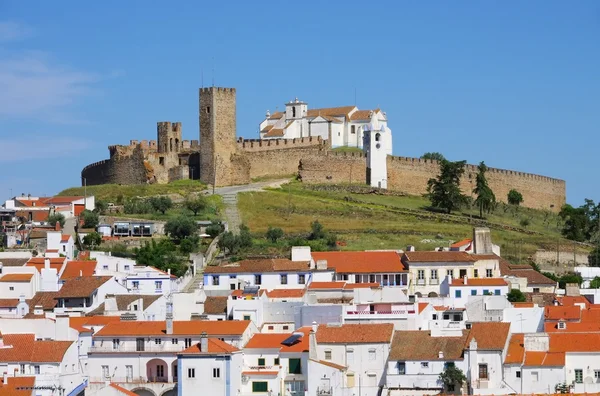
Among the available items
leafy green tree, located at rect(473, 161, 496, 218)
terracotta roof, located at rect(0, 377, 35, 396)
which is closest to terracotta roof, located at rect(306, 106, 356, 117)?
leafy green tree, located at rect(473, 161, 496, 218)

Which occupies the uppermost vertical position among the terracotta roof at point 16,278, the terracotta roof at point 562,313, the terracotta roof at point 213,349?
the terracotta roof at point 16,278

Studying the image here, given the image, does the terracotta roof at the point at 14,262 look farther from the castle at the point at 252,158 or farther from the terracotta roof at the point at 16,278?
the castle at the point at 252,158

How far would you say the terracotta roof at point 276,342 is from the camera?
50469 millimetres

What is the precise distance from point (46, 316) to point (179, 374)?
9551mm

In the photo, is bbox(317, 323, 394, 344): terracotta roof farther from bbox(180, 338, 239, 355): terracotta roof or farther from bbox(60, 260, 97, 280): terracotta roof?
bbox(60, 260, 97, 280): terracotta roof

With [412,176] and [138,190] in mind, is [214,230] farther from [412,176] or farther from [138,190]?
[412,176]

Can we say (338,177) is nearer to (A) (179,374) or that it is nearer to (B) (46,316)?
(B) (46,316)

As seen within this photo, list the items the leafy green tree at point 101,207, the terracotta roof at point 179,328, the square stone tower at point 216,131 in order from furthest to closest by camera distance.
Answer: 1. the square stone tower at point 216,131
2. the leafy green tree at point 101,207
3. the terracotta roof at point 179,328

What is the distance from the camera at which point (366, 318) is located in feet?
181

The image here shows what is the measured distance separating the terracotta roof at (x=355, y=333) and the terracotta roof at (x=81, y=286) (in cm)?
1267

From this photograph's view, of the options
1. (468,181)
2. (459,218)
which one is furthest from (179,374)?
(468,181)

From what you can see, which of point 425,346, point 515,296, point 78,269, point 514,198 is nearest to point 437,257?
point 515,296

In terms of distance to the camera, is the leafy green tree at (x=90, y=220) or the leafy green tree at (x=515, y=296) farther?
the leafy green tree at (x=90, y=220)

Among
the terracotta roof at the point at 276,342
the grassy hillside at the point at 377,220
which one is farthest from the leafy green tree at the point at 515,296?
the grassy hillside at the point at 377,220
